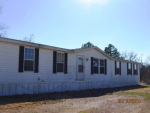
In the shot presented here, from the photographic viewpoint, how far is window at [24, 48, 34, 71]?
1053 centimetres

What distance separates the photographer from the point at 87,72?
49.6ft

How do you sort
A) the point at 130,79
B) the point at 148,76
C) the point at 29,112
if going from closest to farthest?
1. the point at 29,112
2. the point at 130,79
3. the point at 148,76

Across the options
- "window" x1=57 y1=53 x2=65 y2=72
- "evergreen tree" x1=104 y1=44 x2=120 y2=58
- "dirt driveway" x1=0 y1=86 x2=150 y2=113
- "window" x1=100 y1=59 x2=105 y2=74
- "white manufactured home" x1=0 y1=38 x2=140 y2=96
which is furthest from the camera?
"evergreen tree" x1=104 y1=44 x2=120 y2=58

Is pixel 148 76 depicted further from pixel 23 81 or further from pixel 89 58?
pixel 23 81

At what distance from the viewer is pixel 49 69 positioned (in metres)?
11.9

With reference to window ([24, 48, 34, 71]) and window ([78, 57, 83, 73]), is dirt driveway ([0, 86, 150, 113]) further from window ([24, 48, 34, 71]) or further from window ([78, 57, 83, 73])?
window ([78, 57, 83, 73])

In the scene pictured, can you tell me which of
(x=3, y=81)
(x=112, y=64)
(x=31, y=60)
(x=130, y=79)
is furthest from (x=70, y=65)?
(x=130, y=79)

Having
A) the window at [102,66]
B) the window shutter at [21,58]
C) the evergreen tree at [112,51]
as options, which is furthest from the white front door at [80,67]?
the evergreen tree at [112,51]

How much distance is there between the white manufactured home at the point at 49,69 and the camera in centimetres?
973

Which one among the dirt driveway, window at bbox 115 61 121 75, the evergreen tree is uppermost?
the evergreen tree

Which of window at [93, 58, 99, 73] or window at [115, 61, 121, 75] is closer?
window at [93, 58, 99, 73]

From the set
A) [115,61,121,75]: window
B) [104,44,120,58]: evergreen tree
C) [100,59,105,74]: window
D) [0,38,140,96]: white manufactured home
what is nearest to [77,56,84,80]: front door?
[0,38,140,96]: white manufactured home

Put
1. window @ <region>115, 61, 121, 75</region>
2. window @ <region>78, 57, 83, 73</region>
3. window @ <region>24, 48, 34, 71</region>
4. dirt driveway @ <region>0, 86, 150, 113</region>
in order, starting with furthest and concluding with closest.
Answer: window @ <region>115, 61, 121, 75</region>, window @ <region>78, 57, 83, 73</region>, window @ <region>24, 48, 34, 71</region>, dirt driveway @ <region>0, 86, 150, 113</region>

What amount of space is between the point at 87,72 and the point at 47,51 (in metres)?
4.86
